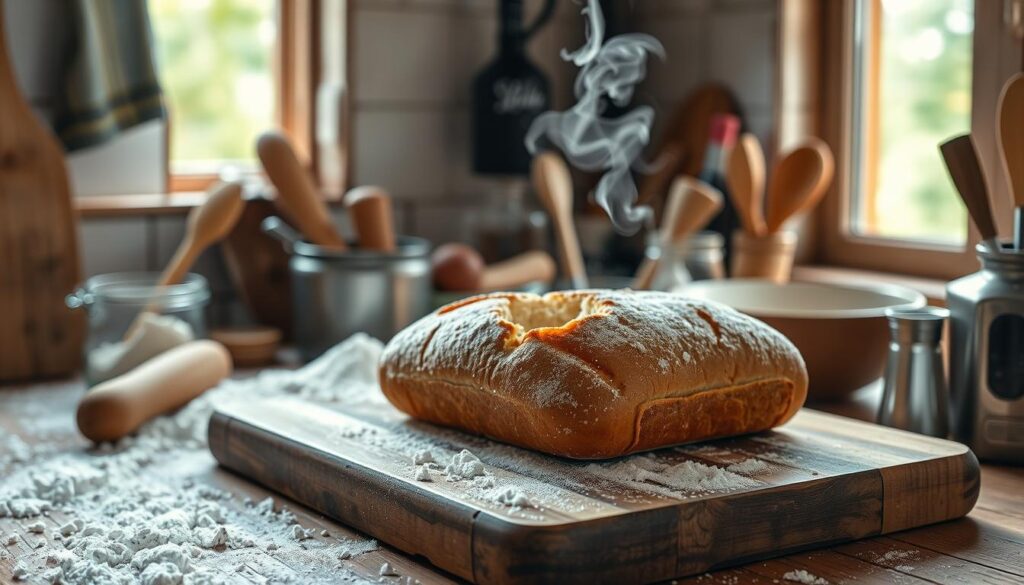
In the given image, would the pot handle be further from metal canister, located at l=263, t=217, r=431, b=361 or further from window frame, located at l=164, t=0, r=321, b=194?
window frame, located at l=164, t=0, r=321, b=194

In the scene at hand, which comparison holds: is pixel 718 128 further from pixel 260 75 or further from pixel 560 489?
pixel 560 489

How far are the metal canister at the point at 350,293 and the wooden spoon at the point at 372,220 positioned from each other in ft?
0.05

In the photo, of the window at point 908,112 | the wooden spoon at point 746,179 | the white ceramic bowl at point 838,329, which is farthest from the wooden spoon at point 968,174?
the window at point 908,112

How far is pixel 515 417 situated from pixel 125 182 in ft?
3.34

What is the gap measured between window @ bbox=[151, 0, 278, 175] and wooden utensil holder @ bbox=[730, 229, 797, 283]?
820 mm

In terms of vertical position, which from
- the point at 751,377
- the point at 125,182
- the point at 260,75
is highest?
the point at 260,75

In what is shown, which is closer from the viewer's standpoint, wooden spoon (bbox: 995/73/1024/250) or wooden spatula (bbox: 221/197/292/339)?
wooden spoon (bbox: 995/73/1024/250)

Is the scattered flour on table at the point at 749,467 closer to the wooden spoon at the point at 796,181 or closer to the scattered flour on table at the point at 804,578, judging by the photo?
the scattered flour on table at the point at 804,578

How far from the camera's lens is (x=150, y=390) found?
1151mm

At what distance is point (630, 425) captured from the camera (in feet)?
2.70

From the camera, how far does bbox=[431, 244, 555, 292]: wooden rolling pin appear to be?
156 centimetres

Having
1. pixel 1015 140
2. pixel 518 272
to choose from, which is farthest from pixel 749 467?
pixel 518 272

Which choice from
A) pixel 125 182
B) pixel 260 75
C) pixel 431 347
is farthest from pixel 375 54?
pixel 431 347

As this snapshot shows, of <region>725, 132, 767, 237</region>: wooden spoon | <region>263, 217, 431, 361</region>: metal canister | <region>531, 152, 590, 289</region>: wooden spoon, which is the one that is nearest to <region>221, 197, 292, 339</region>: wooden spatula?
<region>263, 217, 431, 361</region>: metal canister
